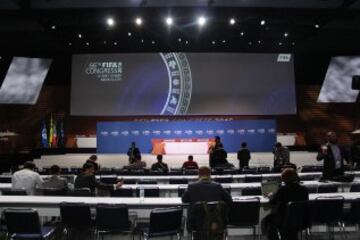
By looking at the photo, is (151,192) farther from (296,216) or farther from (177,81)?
(177,81)

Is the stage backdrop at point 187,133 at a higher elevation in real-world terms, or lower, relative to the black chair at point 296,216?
higher

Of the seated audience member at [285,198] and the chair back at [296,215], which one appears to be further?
the seated audience member at [285,198]

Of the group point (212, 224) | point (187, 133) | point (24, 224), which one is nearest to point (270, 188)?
point (212, 224)

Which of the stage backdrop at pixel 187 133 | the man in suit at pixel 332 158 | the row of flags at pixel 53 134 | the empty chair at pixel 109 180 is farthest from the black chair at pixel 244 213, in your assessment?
the row of flags at pixel 53 134

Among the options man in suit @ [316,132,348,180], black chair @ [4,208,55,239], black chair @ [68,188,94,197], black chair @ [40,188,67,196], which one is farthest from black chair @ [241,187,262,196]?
black chair @ [4,208,55,239]

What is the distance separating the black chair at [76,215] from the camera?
5.28m

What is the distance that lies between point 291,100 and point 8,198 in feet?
49.1

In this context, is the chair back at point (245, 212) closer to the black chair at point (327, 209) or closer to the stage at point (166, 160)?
the black chair at point (327, 209)

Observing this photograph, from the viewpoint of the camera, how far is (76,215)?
210 inches

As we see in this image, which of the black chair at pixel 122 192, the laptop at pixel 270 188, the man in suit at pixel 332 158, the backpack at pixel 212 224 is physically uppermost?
the man in suit at pixel 332 158

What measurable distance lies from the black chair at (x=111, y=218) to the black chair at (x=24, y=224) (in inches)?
26.2

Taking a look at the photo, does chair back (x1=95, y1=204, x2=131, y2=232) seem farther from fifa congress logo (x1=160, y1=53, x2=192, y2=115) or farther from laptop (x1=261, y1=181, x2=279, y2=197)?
fifa congress logo (x1=160, y1=53, x2=192, y2=115)

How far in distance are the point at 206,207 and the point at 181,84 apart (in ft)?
47.0

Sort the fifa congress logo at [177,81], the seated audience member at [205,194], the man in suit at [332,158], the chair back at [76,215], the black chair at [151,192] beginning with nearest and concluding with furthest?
1. the seated audience member at [205,194]
2. the chair back at [76,215]
3. the black chair at [151,192]
4. the man in suit at [332,158]
5. the fifa congress logo at [177,81]
